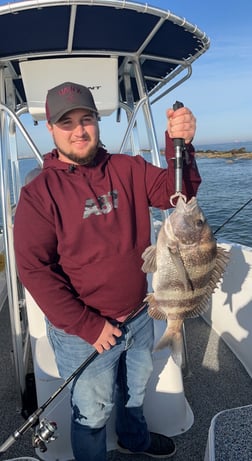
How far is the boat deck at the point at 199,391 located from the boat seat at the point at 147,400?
0.41ft

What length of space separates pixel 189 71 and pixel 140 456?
340 cm

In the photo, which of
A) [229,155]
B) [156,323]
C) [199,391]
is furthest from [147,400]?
[229,155]

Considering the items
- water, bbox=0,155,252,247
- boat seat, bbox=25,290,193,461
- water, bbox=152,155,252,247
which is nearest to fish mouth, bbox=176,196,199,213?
boat seat, bbox=25,290,193,461

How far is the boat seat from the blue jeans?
35 centimetres

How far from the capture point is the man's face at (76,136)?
202 cm

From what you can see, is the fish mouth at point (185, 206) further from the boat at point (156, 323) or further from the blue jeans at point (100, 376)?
the boat at point (156, 323)

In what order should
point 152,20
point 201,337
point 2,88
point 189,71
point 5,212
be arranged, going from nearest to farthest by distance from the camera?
point 152,20
point 5,212
point 2,88
point 189,71
point 201,337

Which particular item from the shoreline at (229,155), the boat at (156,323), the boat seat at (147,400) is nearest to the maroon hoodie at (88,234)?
the boat at (156,323)

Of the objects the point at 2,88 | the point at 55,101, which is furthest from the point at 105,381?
the point at 2,88

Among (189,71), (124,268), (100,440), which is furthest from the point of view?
(189,71)

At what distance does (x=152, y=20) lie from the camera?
2945mm

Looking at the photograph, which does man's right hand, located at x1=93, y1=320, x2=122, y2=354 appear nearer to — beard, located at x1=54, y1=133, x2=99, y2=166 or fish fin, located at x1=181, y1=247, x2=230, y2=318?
fish fin, located at x1=181, y1=247, x2=230, y2=318

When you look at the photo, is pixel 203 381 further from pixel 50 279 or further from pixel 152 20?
pixel 152 20

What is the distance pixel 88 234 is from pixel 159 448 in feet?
5.69
